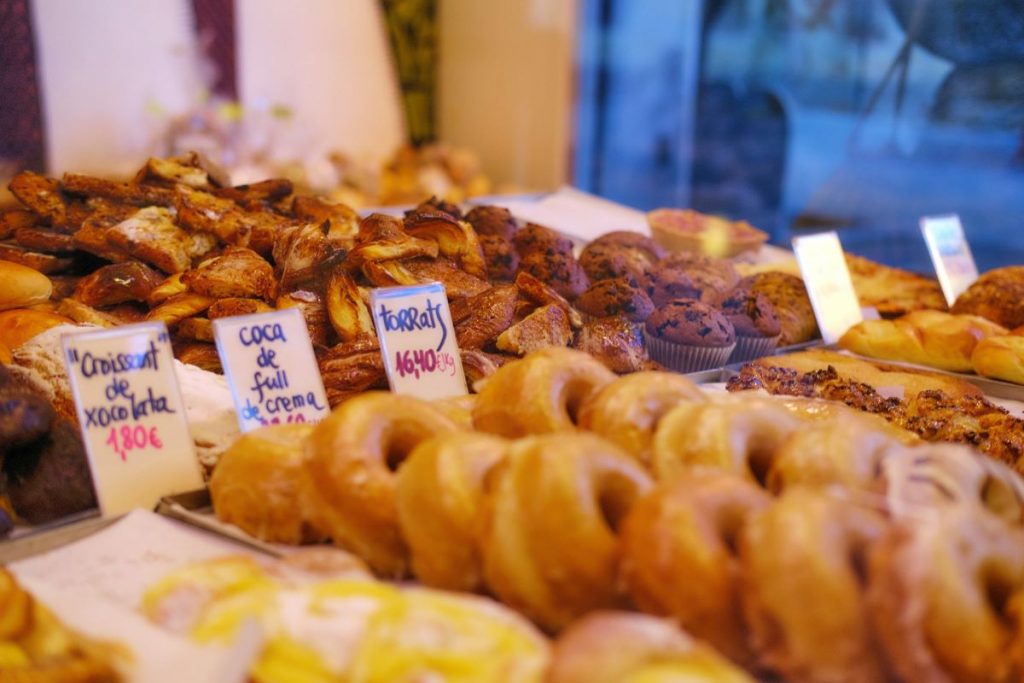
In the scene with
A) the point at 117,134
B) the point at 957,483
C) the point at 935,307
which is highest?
the point at 117,134

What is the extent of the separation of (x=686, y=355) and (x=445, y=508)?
80.4 inches

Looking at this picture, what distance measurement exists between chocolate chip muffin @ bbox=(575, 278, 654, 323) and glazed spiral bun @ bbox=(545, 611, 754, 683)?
210 centimetres

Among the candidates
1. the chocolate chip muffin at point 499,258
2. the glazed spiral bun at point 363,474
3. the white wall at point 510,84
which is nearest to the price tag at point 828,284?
the chocolate chip muffin at point 499,258

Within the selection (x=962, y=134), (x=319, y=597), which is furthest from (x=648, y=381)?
(x=962, y=134)

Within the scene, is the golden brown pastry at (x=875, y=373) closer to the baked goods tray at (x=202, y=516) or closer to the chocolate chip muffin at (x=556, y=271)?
the chocolate chip muffin at (x=556, y=271)

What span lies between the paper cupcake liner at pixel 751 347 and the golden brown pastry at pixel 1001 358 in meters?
0.73

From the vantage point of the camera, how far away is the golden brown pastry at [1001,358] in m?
3.48

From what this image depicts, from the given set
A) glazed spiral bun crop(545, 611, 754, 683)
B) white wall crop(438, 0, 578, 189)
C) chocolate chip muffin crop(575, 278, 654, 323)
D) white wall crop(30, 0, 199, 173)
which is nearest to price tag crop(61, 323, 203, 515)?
glazed spiral bun crop(545, 611, 754, 683)

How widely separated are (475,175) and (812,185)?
104 inches

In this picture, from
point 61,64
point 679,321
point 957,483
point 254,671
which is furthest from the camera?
point 61,64

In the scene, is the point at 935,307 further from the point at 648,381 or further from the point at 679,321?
the point at 648,381

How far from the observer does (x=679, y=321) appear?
3434 mm

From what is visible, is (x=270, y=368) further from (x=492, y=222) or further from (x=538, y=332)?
(x=492, y=222)

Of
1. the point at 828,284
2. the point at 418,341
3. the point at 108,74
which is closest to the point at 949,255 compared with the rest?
the point at 828,284
